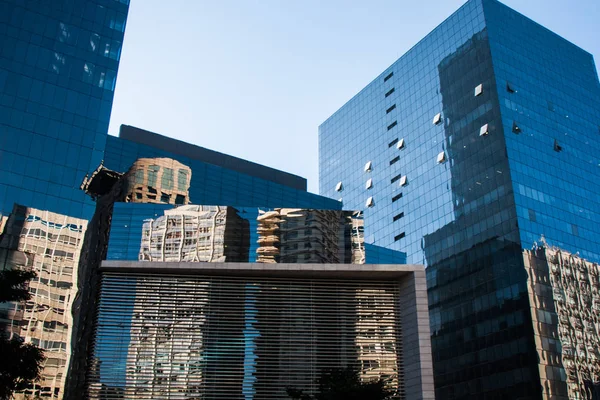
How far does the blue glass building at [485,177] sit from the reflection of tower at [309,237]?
26.2 metres

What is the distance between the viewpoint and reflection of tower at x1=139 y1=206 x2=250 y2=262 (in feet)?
189

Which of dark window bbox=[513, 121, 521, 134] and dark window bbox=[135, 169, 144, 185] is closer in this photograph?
dark window bbox=[135, 169, 144, 185]

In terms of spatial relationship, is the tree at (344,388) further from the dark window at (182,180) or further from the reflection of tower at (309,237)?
the dark window at (182,180)

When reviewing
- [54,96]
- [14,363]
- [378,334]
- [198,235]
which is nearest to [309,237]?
[198,235]

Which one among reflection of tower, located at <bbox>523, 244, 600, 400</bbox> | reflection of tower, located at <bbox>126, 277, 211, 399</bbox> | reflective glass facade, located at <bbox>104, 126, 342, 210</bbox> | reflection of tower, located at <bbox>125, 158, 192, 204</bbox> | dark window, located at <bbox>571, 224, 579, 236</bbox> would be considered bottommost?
reflection of tower, located at <bbox>126, 277, 211, 399</bbox>

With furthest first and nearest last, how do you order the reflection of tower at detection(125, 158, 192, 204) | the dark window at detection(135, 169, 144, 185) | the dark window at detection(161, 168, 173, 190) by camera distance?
the dark window at detection(161, 168, 173, 190), the dark window at detection(135, 169, 144, 185), the reflection of tower at detection(125, 158, 192, 204)

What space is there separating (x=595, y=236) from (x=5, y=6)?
256 ft

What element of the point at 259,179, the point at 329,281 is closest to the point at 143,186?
the point at 259,179

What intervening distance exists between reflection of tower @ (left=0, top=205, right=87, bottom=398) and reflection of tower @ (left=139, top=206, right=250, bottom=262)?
644cm

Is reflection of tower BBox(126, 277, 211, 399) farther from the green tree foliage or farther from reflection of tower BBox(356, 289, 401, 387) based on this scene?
the green tree foliage

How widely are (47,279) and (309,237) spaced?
76.5ft

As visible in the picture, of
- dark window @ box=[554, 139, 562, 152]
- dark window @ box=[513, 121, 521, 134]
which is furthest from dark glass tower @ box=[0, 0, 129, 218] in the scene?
dark window @ box=[554, 139, 562, 152]

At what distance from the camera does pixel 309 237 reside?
6241cm

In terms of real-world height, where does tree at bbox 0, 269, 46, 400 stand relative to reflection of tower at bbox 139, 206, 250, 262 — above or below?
below
